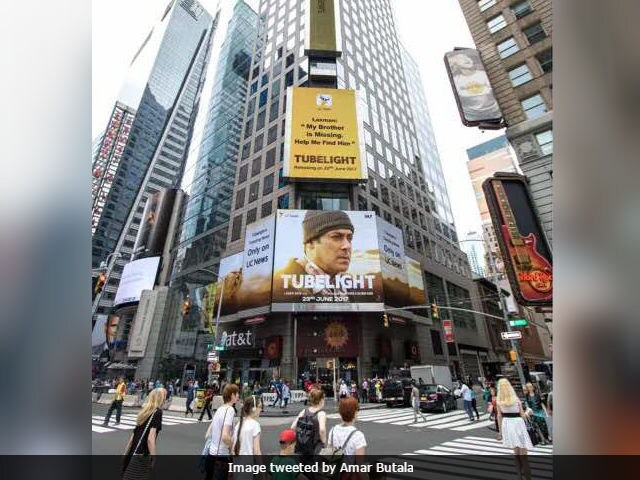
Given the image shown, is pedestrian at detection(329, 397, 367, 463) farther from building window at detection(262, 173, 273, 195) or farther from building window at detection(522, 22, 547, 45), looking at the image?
building window at detection(262, 173, 273, 195)

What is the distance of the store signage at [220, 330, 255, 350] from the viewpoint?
38741 mm

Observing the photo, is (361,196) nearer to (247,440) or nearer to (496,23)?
(496,23)

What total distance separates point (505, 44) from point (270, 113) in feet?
113

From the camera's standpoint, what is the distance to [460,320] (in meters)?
55.9

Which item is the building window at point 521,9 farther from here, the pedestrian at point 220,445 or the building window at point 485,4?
the pedestrian at point 220,445

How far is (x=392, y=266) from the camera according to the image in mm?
39312

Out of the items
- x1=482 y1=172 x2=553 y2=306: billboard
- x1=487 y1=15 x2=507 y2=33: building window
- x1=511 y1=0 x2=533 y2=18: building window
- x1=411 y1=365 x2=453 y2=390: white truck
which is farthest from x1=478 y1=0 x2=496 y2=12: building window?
x1=411 y1=365 x2=453 y2=390: white truck

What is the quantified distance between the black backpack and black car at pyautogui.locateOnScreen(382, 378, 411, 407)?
22.0 m

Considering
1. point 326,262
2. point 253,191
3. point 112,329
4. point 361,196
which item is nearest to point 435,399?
point 326,262

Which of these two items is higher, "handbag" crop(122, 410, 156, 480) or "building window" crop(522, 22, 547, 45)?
"building window" crop(522, 22, 547, 45)

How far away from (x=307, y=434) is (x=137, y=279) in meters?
68.4

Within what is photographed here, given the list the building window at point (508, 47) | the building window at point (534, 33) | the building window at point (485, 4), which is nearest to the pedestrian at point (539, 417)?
the building window at point (508, 47)

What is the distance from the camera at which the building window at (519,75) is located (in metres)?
21.0
